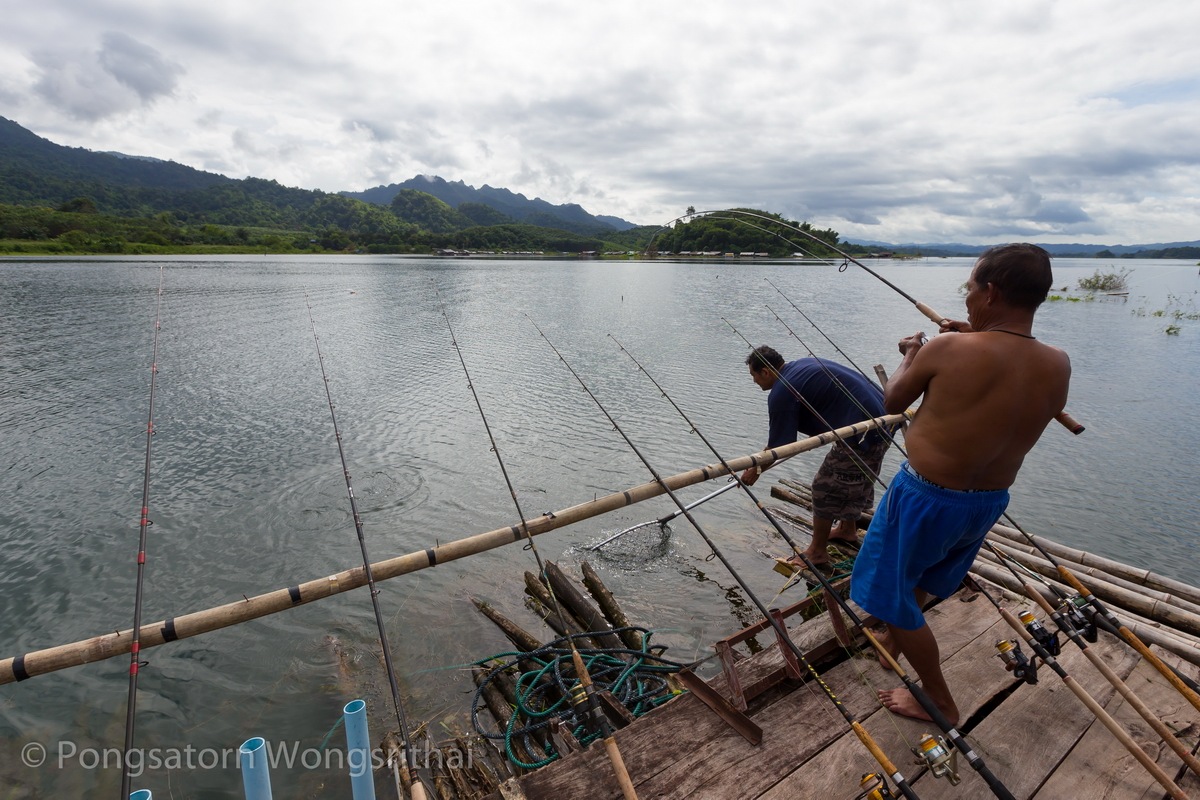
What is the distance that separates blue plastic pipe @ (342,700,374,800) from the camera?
3285 millimetres

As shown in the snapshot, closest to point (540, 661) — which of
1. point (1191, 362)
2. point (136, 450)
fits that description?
point (136, 450)

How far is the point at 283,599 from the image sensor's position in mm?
3262

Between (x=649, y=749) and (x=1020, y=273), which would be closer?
(x=1020, y=273)

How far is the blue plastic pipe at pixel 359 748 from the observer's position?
329 cm

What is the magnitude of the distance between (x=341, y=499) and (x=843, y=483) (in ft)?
24.8

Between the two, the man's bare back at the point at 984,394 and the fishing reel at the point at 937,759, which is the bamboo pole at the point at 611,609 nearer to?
the fishing reel at the point at 937,759

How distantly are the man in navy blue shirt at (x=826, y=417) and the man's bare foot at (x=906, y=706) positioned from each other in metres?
2.72

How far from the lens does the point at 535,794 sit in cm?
262

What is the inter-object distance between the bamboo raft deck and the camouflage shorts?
2.15m

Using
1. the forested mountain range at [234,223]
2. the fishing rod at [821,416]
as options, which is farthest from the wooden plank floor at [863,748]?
the forested mountain range at [234,223]

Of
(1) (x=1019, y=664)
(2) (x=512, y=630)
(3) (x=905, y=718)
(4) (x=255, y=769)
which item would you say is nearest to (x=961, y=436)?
(1) (x=1019, y=664)

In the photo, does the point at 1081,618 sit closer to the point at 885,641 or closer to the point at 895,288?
the point at 885,641

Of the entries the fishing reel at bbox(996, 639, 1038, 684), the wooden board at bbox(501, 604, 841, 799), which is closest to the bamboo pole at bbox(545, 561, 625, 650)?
the wooden board at bbox(501, 604, 841, 799)

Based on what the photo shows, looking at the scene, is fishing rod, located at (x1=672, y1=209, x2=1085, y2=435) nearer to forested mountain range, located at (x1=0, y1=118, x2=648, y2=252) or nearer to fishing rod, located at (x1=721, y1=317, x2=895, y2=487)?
fishing rod, located at (x1=721, y1=317, x2=895, y2=487)
